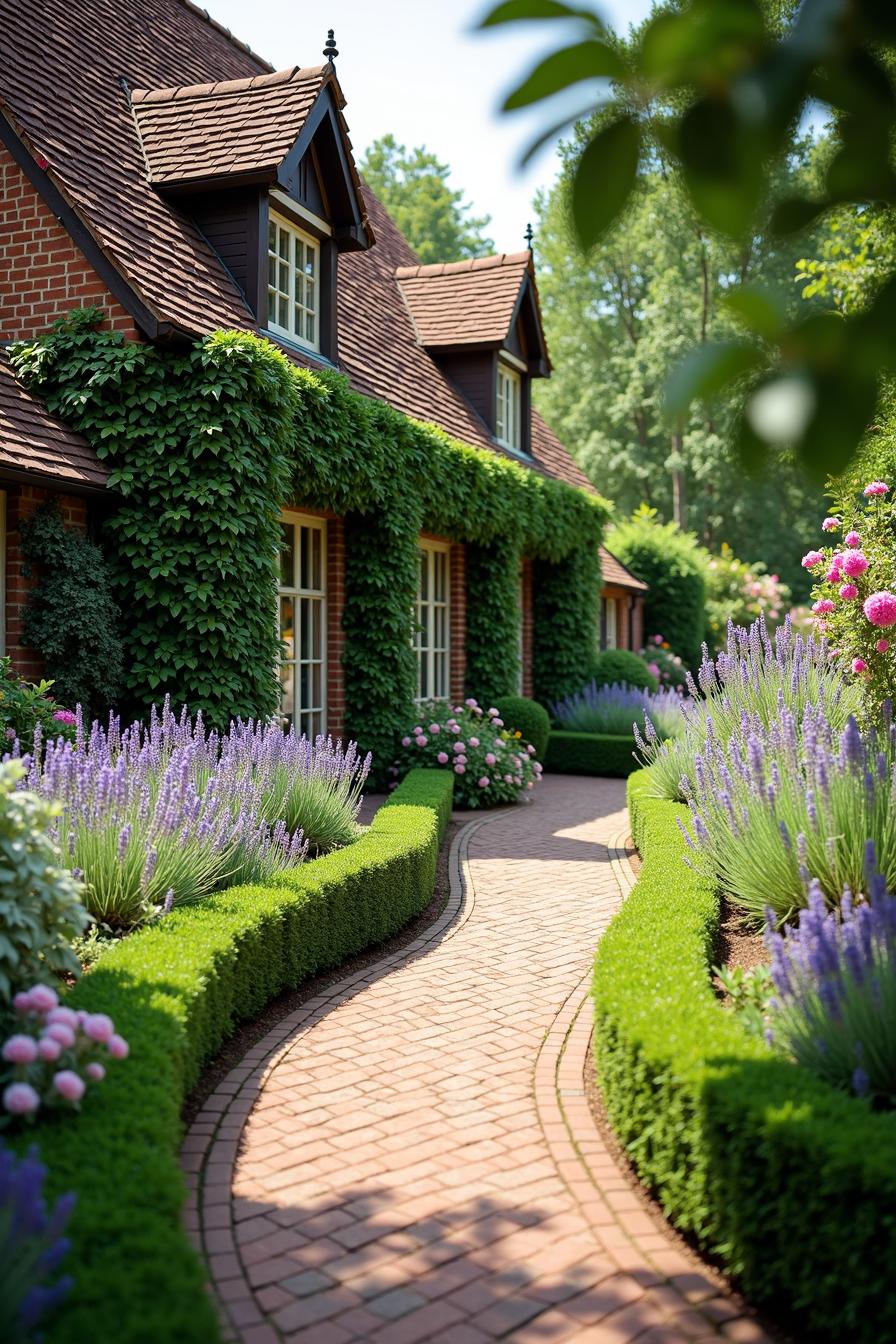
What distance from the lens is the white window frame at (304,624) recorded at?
1119 centimetres

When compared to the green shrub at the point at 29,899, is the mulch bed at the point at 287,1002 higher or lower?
lower

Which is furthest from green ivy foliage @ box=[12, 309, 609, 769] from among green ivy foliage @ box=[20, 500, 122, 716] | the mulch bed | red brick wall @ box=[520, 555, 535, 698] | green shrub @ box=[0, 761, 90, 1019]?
red brick wall @ box=[520, 555, 535, 698]

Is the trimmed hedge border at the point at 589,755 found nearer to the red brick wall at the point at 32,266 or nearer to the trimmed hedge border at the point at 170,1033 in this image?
A: the trimmed hedge border at the point at 170,1033

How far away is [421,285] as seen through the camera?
55.4 ft

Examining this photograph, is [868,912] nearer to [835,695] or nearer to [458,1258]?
[458,1258]

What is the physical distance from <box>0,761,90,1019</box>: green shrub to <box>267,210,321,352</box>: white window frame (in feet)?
26.0

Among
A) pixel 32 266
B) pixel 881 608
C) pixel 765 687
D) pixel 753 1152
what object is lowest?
pixel 753 1152

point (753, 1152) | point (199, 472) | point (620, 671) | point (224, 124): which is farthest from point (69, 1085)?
point (620, 671)

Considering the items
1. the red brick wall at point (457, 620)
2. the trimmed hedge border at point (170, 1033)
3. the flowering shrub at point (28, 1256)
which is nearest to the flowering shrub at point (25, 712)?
the trimmed hedge border at point (170, 1033)

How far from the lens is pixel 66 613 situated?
7980 millimetres

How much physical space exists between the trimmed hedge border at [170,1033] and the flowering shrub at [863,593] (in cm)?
303

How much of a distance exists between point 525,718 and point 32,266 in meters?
7.82

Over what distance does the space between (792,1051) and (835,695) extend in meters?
4.21

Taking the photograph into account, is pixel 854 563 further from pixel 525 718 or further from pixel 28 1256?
pixel 525 718
